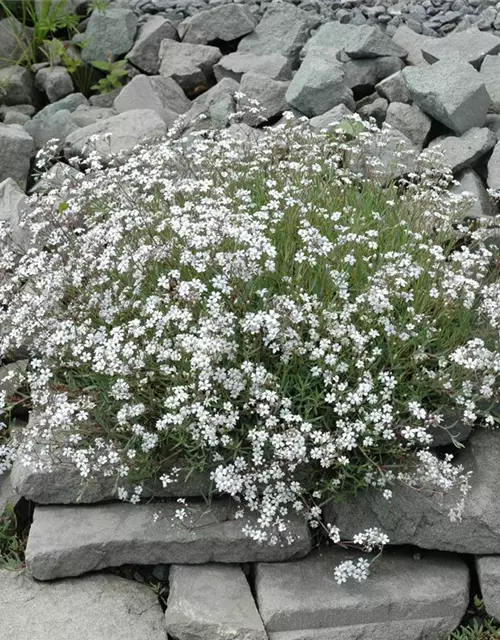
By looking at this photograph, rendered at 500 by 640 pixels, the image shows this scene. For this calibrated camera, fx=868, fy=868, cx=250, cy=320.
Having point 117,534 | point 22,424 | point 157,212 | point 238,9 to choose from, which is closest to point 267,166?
point 157,212

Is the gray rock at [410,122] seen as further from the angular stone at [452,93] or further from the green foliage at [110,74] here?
the green foliage at [110,74]

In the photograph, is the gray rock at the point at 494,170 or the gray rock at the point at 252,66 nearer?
the gray rock at the point at 494,170

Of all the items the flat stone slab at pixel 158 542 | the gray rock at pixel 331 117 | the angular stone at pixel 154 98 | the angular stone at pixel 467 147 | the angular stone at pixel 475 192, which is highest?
the gray rock at pixel 331 117

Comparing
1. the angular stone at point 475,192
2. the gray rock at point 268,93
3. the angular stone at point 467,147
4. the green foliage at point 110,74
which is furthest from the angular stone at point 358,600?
the green foliage at point 110,74

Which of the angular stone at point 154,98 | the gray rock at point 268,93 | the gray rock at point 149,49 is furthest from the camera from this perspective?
the gray rock at point 149,49

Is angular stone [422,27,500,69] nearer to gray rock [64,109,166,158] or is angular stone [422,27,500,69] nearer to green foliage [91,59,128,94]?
gray rock [64,109,166,158]

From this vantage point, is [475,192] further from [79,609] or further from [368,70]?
[79,609]

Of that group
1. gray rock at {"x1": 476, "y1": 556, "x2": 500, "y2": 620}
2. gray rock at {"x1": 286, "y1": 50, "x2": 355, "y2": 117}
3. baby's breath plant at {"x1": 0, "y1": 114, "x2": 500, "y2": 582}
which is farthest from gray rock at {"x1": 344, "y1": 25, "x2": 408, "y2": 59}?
gray rock at {"x1": 476, "y1": 556, "x2": 500, "y2": 620}
